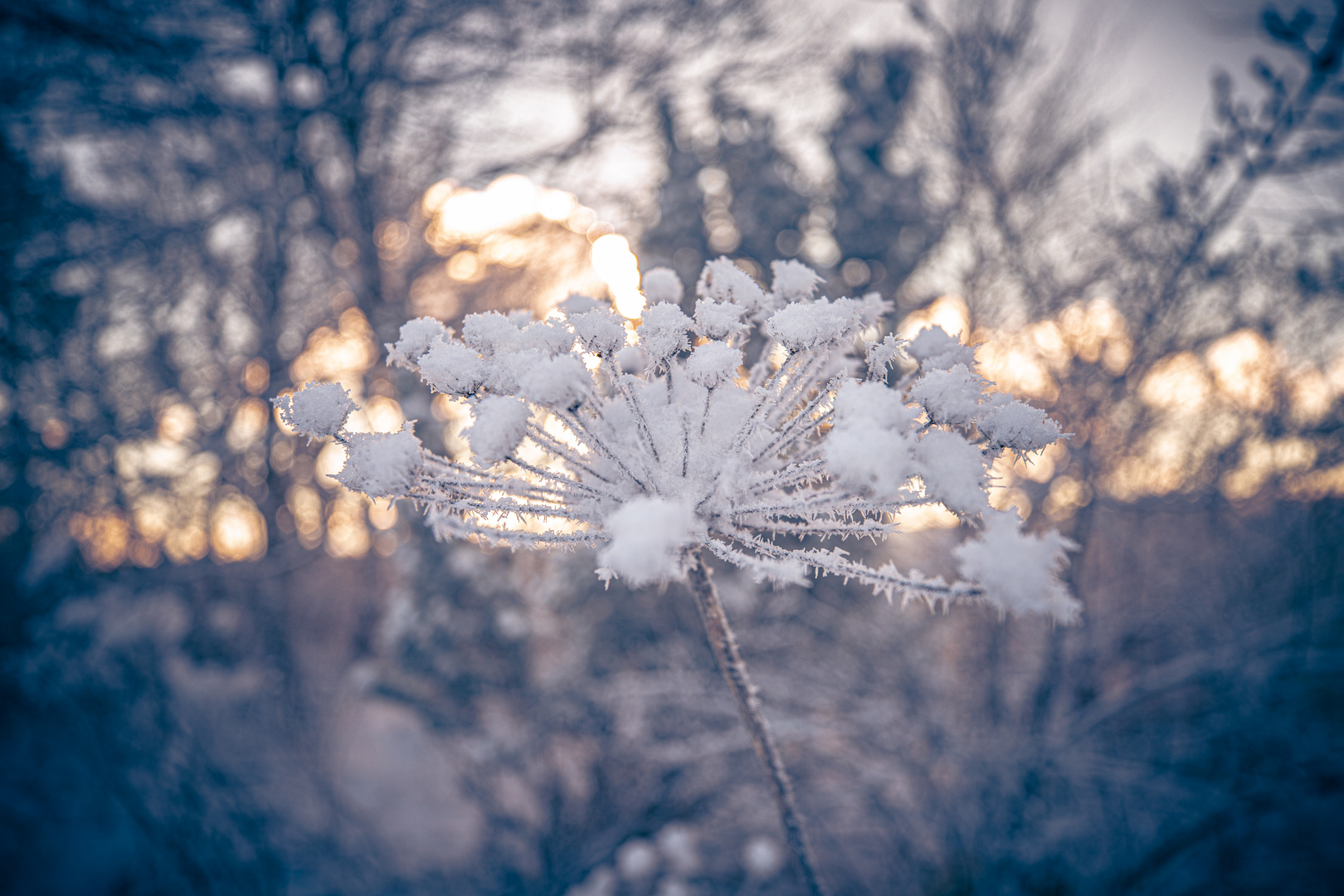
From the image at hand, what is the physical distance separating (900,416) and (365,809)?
8043 mm

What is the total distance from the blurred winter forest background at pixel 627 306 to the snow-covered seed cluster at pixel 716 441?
1906 mm

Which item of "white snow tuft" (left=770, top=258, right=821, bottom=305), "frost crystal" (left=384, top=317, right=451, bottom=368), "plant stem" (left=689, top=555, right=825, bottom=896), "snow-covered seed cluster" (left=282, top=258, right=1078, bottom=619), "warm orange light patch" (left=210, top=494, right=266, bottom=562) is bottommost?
"plant stem" (left=689, top=555, right=825, bottom=896)

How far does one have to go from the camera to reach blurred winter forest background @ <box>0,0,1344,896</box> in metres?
3.71

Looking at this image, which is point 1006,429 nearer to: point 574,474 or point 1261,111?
point 574,474

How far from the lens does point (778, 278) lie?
149 cm

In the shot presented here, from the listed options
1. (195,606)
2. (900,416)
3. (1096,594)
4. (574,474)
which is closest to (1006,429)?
(900,416)

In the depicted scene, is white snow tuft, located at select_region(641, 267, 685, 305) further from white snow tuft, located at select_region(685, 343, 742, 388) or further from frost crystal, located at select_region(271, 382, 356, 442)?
frost crystal, located at select_region(271, 382, 356, 442)

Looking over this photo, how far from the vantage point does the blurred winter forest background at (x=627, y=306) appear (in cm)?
371

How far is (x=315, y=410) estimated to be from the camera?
1151mm

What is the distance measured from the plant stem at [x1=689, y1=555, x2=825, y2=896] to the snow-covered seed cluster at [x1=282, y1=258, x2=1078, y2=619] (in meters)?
0.10

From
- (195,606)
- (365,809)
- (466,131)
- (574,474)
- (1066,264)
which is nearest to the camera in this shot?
(574,474)

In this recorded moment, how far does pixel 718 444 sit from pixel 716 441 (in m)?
0.01

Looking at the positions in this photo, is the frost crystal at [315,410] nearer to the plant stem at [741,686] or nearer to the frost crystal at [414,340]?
the frost crystal at [414,340]

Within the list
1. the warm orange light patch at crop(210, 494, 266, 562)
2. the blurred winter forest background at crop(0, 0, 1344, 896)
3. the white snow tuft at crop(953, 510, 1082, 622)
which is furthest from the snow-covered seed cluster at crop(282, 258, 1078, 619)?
the warm orange light patch at crop(210, 494, 266, 562)
